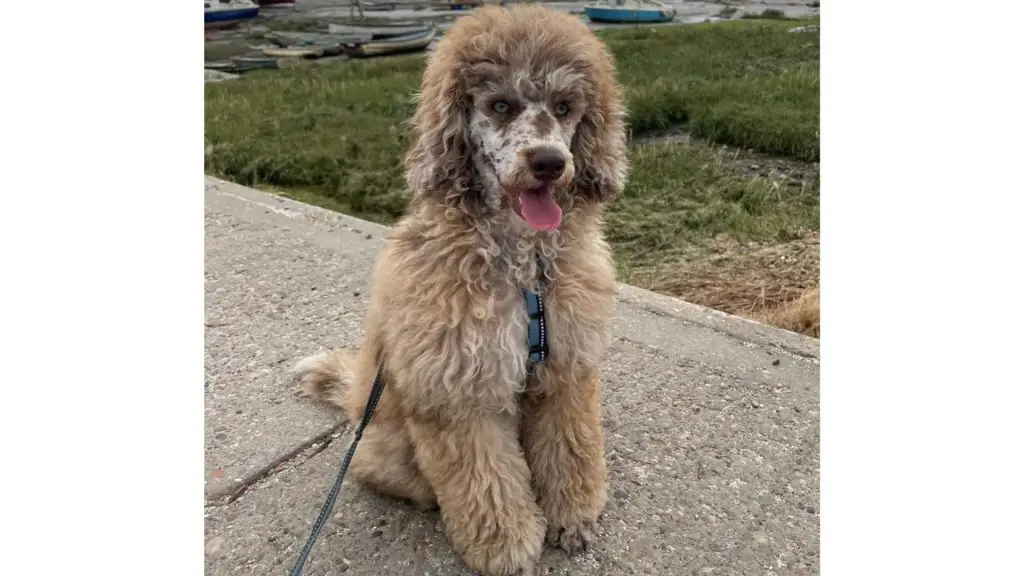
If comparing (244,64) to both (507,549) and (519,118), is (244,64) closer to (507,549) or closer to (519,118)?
(519,118)

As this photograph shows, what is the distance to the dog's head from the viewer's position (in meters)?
1.81

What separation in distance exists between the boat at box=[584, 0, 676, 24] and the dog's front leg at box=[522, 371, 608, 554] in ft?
6.52

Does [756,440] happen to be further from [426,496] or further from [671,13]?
[671,13]

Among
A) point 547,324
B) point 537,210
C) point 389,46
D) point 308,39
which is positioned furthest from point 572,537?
point 308,39

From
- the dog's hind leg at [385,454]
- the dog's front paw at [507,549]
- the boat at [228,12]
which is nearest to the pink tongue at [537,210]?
the dog's hind leg at [385,454]

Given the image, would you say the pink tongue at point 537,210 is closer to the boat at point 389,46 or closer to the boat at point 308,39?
the boat at point 389,46

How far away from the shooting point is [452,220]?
2023 mm

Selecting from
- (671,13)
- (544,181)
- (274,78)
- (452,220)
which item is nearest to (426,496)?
(452,220)

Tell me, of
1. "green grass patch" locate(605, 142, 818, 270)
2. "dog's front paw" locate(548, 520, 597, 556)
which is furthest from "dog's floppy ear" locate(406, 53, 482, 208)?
"green grass patch" locate(605, 142, 818, 270)

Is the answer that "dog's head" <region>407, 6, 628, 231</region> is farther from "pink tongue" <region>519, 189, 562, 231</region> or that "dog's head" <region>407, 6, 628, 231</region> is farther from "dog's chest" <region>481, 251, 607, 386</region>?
"dog's chest" <region>481, 251, 607, 386</region>

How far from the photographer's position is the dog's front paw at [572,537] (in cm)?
226

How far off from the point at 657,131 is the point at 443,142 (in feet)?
16.0

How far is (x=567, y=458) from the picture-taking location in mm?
2305
